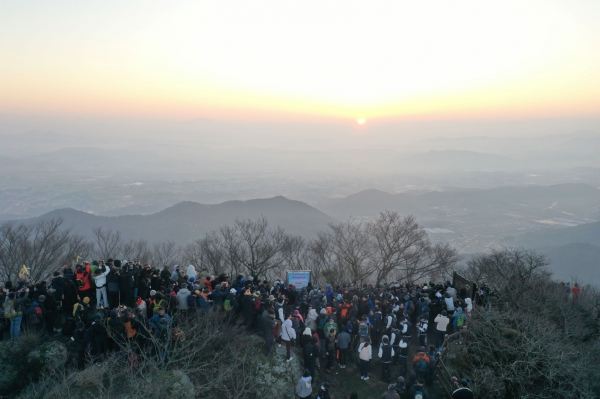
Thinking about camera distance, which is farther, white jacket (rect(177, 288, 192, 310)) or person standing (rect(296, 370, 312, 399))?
white jacket (rect(177, 288, 192, 310))

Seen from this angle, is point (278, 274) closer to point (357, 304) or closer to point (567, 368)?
point (357, 304)

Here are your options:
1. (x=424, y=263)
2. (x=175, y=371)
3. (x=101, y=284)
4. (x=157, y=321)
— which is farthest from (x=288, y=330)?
(x=424, y=263)

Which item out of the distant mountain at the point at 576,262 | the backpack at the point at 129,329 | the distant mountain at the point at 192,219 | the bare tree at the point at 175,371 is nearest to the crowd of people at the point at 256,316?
the backpack at the point at 129,329

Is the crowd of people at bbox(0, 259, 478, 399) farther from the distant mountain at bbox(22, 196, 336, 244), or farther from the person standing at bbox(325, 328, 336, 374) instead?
the distant mountain at bbox(22, 196, 336, 244)

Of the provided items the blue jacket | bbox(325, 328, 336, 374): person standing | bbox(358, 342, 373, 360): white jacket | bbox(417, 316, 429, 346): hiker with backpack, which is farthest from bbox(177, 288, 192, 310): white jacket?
bbox(417, 316, 429, 346): hiker with backpack

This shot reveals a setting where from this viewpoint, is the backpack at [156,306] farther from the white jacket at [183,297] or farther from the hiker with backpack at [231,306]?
the hiker with backpack at [231,306]
